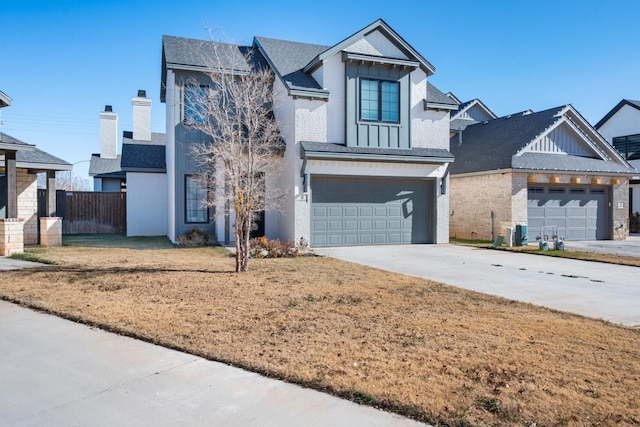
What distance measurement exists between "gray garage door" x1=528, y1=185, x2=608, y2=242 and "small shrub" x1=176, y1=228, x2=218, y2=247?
1309cm

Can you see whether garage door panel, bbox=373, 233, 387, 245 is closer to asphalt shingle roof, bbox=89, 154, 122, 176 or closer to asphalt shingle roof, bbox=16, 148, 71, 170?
Result: asphalt shingle roof, bbox=16, 148, 71, 170

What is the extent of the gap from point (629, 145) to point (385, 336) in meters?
29.5

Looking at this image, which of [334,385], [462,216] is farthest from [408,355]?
[462,216]

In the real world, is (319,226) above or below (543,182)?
below

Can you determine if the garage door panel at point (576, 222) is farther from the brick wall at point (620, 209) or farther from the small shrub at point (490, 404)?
the small shrub at point (490, 404)

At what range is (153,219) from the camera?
19781 mm

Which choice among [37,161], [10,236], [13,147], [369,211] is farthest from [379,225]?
[37,161]

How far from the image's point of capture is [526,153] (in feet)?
61.8

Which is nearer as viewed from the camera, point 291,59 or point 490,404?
point 490,404

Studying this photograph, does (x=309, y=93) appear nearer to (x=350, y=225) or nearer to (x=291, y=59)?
(x=291, y=59)

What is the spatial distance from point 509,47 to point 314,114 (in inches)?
365

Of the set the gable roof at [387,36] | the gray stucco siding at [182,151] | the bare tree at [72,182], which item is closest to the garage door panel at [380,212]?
the gable roof at [387,36]

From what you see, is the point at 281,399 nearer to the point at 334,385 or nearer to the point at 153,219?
the point at 334,385

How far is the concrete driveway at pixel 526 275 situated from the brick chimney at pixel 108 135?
18.1 m
